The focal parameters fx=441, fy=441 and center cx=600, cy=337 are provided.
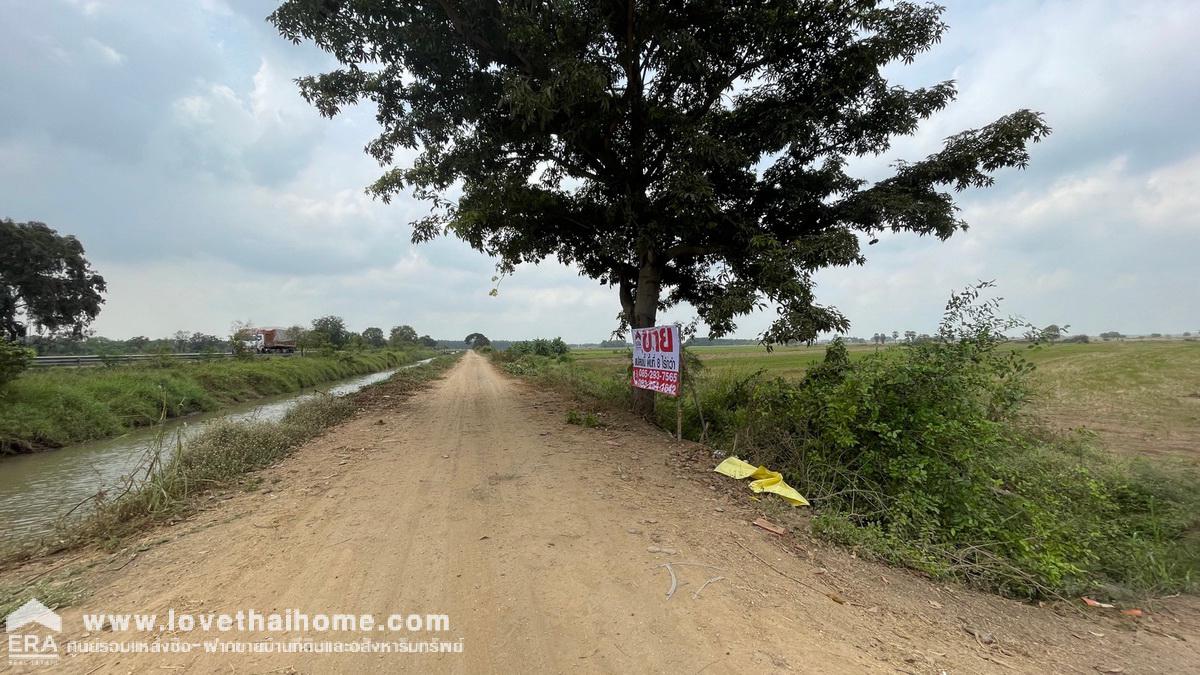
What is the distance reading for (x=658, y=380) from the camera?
732cm

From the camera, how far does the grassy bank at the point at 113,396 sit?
10.3m

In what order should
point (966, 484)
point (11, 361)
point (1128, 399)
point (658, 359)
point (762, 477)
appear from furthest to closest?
point (1128, 399) → point (11, 361) → point (658, 359) → point (762, 477) → point (966, 484)

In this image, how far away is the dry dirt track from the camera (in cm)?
248

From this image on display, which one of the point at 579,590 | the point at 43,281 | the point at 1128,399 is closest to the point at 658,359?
the point at 579,590

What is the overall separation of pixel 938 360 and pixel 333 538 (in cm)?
672

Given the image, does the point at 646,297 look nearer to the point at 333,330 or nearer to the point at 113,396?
the point at 113,396

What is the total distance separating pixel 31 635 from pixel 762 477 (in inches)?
237

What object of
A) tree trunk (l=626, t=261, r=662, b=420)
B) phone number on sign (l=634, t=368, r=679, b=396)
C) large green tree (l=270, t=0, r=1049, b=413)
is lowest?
phone number on sign (l=634, t=368, r=679, b=396)

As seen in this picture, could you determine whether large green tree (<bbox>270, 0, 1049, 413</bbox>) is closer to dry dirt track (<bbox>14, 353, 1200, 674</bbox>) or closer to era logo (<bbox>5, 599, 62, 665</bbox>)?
dry dirt track (<bbox>14, 353, 1200, 674</bbox>)

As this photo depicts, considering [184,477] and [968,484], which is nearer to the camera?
[968,484]

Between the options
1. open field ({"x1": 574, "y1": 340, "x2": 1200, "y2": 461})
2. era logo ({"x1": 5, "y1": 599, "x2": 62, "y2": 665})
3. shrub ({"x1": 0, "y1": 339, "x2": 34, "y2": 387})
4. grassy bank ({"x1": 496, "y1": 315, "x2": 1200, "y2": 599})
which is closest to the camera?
era logo ({"x1": 5, "y1": 599, "x2": 62, "y2": 665})

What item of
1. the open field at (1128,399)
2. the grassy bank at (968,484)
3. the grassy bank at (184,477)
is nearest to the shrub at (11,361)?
the grassy bank at (184,477)

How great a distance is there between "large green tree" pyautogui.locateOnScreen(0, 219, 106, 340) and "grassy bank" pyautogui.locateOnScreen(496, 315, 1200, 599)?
4450 cm

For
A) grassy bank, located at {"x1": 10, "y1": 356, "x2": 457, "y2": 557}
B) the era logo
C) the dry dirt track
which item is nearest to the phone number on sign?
the dry dirt track
